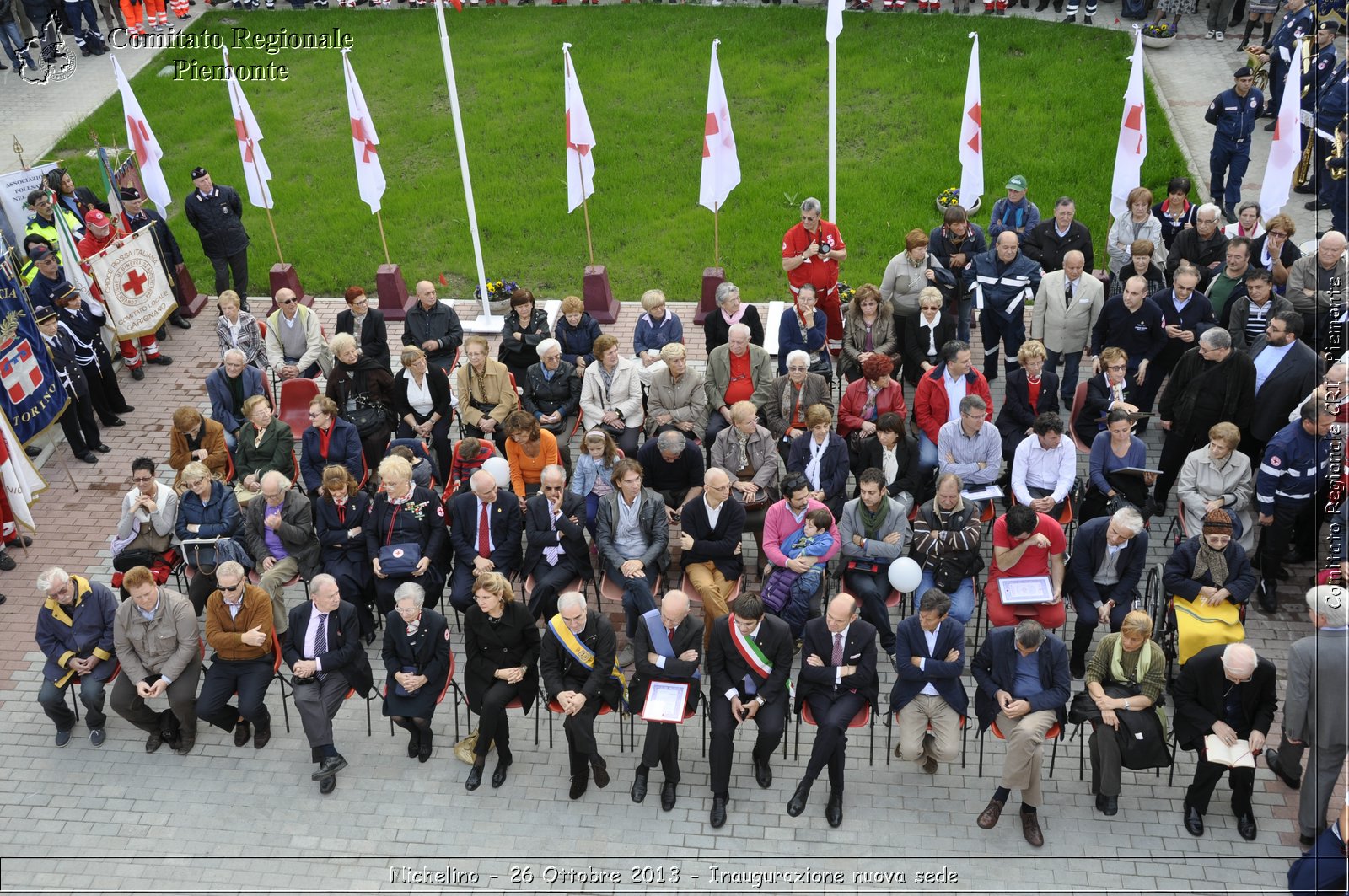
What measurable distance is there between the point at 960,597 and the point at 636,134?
12.3 m

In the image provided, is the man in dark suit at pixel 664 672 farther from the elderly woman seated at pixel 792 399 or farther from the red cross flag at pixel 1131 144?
the red cross flag at pixel 1131 144

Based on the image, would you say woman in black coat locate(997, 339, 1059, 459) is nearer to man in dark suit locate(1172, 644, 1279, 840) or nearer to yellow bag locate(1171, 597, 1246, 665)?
yellow bag locate(1171, 597, 1246, 665)

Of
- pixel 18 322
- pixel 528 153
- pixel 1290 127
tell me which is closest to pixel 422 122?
pixel 528 153

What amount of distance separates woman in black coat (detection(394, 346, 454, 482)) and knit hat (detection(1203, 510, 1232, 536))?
22.4 ft

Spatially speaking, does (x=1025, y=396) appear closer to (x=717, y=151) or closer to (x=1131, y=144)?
(x=1131, y=144)

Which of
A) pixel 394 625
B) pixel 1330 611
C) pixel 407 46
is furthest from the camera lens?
pixel 407 46

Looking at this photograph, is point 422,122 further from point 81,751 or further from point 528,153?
point 81,751

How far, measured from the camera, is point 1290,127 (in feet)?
44.7

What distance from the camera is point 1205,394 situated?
36.0ft

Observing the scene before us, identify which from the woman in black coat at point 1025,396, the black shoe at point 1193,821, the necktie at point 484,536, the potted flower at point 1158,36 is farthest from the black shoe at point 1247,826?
the potted flower at point 1158,36

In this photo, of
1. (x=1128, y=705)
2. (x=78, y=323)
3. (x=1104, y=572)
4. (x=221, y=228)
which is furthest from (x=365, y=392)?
(x=1128, y=705)

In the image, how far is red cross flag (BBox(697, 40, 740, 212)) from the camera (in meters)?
14.2

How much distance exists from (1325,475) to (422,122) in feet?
51.0

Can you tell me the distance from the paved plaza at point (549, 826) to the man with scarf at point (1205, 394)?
5.55 ft
